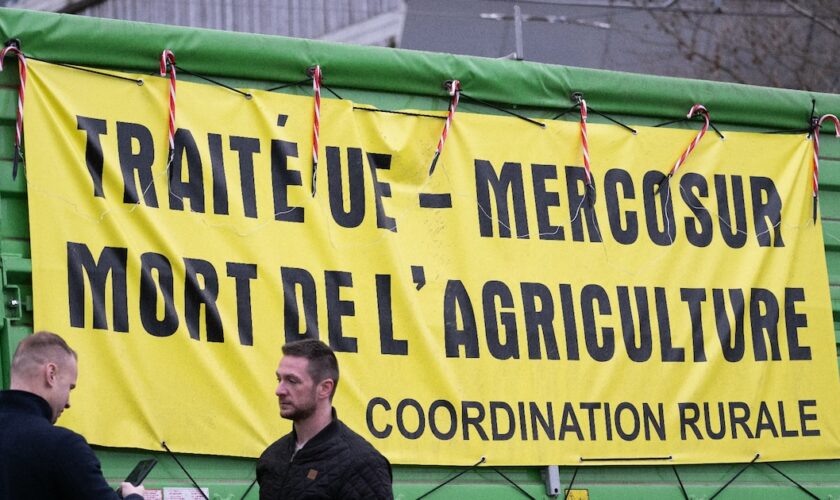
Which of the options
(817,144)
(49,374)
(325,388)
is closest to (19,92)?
(49,374)

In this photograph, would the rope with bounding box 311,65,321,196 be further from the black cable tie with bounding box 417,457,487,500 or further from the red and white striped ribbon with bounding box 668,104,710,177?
the red and white striped ribbon with bounding box 668,104,710,177

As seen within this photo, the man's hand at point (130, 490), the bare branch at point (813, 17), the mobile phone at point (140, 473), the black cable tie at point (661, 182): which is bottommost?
the man's hand at point (130, 490)

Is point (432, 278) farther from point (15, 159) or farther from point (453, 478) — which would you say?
point (15, 159)

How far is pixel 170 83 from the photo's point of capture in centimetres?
591

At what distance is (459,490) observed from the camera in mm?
6133

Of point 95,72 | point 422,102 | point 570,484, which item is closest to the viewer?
point 95,72

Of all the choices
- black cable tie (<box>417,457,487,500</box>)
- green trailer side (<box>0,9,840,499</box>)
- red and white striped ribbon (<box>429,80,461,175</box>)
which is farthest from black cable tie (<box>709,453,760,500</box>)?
red and white striped ribbon (<box>429,80,461,175</box>)

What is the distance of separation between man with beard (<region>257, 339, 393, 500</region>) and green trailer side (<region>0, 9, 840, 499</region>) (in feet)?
2.60

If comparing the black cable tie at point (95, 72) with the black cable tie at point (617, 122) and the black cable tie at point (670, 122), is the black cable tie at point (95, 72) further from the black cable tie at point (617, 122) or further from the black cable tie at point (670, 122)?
the black cable tie at point (670, 122)

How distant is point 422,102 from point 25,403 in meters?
2.69

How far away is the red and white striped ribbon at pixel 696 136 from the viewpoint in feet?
22.8

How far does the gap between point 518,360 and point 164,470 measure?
1671mm

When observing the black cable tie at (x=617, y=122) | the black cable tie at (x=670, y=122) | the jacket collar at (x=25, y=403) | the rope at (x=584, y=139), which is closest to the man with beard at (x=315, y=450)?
the jacket collar at (x=25, y=403)

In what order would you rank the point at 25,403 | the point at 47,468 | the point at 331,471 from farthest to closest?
1. the point at 331,471
2. the point at 25,403
3. the point at 47,468
